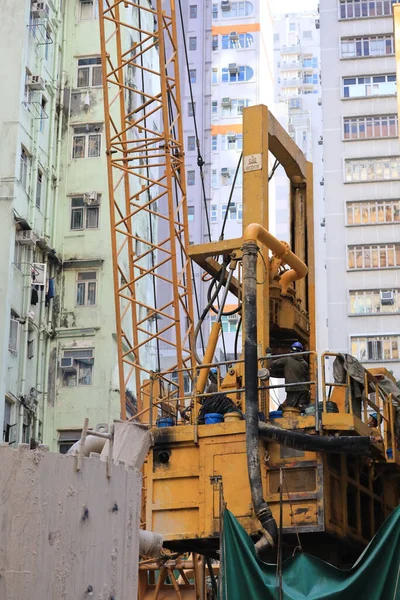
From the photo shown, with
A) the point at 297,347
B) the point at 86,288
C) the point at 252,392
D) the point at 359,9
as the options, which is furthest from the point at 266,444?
the point at 359,9

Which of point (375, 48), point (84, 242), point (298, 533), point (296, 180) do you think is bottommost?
point (298, 533)

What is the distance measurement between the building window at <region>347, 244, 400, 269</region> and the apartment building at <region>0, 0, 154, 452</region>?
581 inches

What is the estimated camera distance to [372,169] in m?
59.5

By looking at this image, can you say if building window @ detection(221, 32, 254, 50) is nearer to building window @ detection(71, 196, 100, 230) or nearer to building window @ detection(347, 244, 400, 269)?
building window @ detection(347, 244, 400, 269)

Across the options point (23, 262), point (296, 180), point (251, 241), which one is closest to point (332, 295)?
point (23, 262)

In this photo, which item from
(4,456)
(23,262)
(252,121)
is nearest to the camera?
(4,456)

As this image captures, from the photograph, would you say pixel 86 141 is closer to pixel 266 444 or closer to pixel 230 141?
pixel 266 444

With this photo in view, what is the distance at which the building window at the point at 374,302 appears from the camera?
56781 mm

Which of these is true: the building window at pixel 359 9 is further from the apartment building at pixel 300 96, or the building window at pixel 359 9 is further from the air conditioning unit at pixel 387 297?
the apartment building at pixel 300 96

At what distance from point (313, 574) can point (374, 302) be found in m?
40.8

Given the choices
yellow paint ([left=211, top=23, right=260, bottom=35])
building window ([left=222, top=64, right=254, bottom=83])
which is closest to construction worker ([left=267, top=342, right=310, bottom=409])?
building window ([left=222, top=64, right=254, bottom=83])

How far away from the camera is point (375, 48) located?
2413 inches

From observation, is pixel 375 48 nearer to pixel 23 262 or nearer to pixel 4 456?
pixel 23 262

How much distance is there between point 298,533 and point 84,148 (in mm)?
30878
